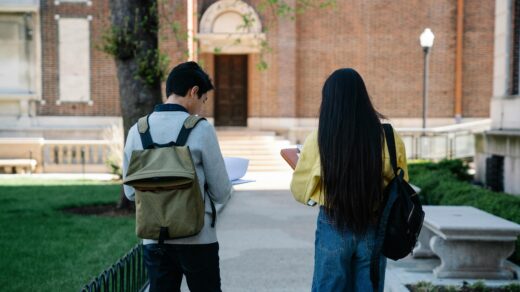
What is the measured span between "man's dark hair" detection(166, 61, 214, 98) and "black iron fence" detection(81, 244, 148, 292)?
1469 mm

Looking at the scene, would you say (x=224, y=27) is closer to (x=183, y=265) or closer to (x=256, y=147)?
(x=256, y=147)

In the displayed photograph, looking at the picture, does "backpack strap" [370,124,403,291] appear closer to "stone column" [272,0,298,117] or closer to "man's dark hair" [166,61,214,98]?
"man's dark hair" [166,61,214,98]

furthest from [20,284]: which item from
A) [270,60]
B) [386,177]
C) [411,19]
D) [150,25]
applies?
[411,19]

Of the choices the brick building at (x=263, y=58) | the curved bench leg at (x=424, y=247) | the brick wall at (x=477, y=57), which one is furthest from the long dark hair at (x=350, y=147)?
the brick wall at (x=477, y=57)

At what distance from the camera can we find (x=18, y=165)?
21.3 metres

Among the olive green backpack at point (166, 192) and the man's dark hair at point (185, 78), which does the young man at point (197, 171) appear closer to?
the man's dark hair at point (185, 78)

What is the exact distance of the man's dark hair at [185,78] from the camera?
11.8ft

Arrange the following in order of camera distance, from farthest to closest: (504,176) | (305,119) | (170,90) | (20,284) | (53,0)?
(305,119), (53,0), (504,176), (20,284), (170,90)

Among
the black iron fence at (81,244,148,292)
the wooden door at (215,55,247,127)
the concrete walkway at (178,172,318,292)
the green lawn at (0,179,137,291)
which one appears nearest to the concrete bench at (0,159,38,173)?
the green lawn at (0,179,137,291)

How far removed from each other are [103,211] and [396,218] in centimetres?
942

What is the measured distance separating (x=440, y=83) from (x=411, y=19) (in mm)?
2889

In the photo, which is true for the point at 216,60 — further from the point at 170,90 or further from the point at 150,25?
the point at 170,90

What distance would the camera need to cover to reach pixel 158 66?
11195mm

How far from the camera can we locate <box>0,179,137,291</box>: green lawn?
23.2 feet
